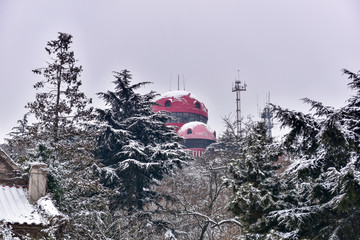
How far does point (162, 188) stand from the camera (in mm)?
32656

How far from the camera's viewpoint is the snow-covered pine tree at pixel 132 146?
23578 millimetres

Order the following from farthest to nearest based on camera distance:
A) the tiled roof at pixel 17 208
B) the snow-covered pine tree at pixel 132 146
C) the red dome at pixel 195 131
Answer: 1. the red dome at pixel 195 131
2. the snow-covered pine tree at pixel 132 146
3. the tiled roof at pixel 17 208

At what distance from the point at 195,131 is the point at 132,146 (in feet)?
137

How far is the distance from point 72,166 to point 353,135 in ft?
38.5


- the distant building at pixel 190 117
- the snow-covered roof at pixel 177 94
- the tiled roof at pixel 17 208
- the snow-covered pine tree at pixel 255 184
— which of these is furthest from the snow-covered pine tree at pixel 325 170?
the snow-covered roof at pixel 177 94

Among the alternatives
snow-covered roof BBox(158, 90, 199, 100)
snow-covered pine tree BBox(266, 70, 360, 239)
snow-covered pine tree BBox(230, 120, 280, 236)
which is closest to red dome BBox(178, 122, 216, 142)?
snow-covered roof BBox(158, 90, 199, 100)

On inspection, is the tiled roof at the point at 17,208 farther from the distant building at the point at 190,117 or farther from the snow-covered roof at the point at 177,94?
the snow-covered roof at the point at 177,94

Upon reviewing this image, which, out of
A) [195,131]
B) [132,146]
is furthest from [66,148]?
[195,131]

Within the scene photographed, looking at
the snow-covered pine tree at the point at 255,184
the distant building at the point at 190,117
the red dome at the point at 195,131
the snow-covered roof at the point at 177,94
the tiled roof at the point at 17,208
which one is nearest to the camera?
the tiled roof at the point at 17,208

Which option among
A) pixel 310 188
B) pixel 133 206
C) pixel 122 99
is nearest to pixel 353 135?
pixel 310 188

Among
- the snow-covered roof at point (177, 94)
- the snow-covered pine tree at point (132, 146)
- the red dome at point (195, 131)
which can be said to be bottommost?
the snow-covered pine tree at point (132, 146)

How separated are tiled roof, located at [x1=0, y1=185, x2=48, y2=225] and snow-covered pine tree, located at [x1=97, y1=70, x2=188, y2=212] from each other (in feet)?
28.1

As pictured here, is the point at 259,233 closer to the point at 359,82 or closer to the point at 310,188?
the point at 310,188

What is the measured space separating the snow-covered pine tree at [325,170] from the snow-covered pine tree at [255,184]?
2.90 ft
